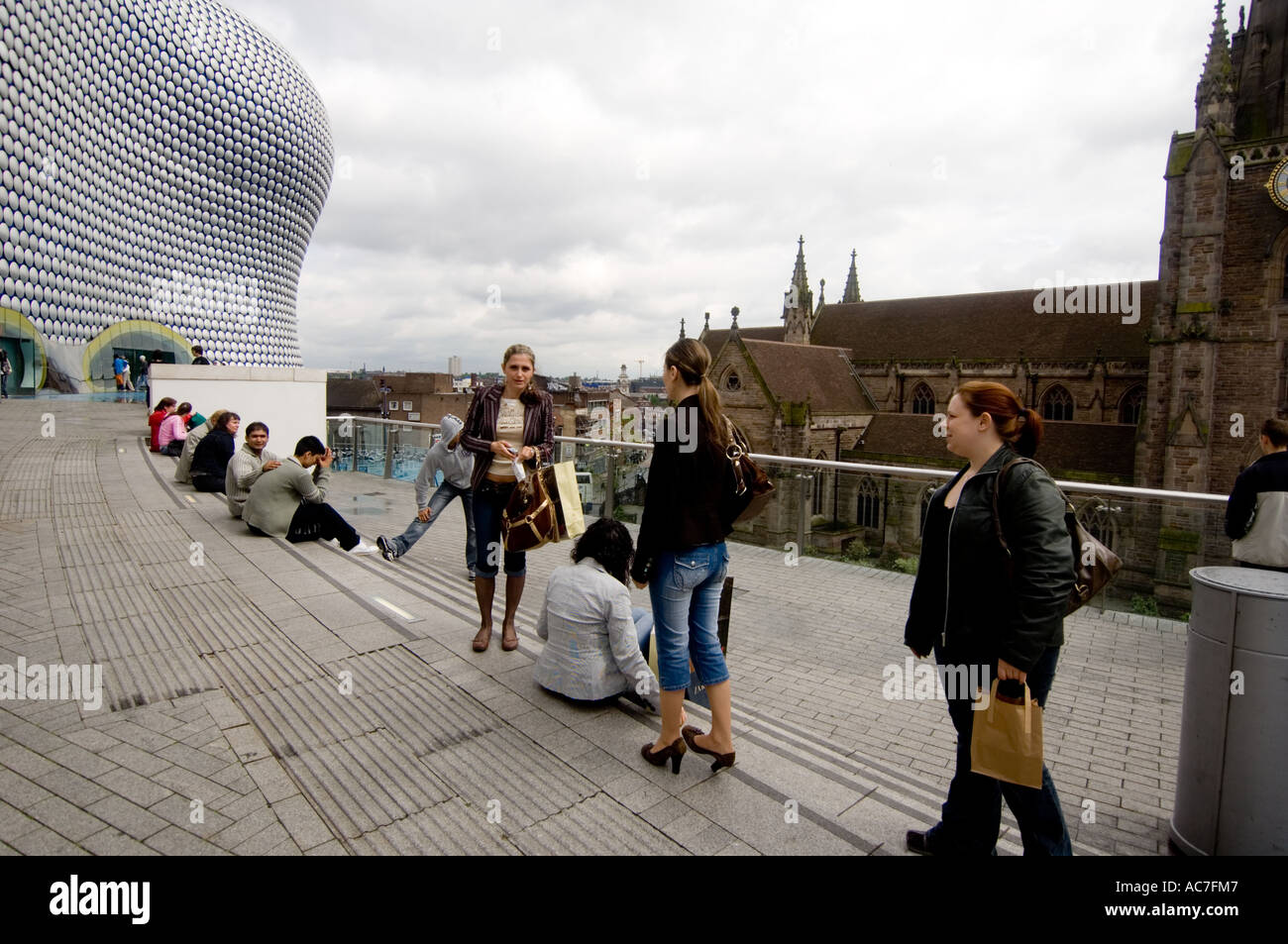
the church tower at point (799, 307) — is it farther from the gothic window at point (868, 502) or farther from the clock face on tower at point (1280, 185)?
the gothic window at point (868, 502)

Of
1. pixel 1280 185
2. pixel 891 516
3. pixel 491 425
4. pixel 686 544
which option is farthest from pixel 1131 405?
pixel 686 544

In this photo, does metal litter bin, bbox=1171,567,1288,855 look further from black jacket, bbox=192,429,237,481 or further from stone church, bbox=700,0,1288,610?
stone church, bbox=700,0,1288,610

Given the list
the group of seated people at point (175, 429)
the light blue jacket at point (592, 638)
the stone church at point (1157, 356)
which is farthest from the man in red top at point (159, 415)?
the stone church at point (1157, 356)

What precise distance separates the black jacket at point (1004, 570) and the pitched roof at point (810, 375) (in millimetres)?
31736

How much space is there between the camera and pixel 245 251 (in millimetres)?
58094

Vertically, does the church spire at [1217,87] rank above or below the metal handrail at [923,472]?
above

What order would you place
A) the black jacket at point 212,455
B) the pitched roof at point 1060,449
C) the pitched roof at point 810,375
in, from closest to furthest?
the black jacket at point 212,455
the pitched roof at point 1060,449
the pitched roof at point 810,375

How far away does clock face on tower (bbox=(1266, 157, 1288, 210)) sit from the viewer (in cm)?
2756

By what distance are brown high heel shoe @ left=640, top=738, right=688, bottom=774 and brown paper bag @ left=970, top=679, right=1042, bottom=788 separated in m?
1.20

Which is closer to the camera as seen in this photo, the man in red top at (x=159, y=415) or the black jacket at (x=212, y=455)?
the black jacket at (x=212, y=455)

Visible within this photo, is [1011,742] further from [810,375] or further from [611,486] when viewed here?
[810,375]

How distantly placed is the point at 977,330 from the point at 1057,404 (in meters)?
6.57

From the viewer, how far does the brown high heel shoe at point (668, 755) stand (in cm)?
315
